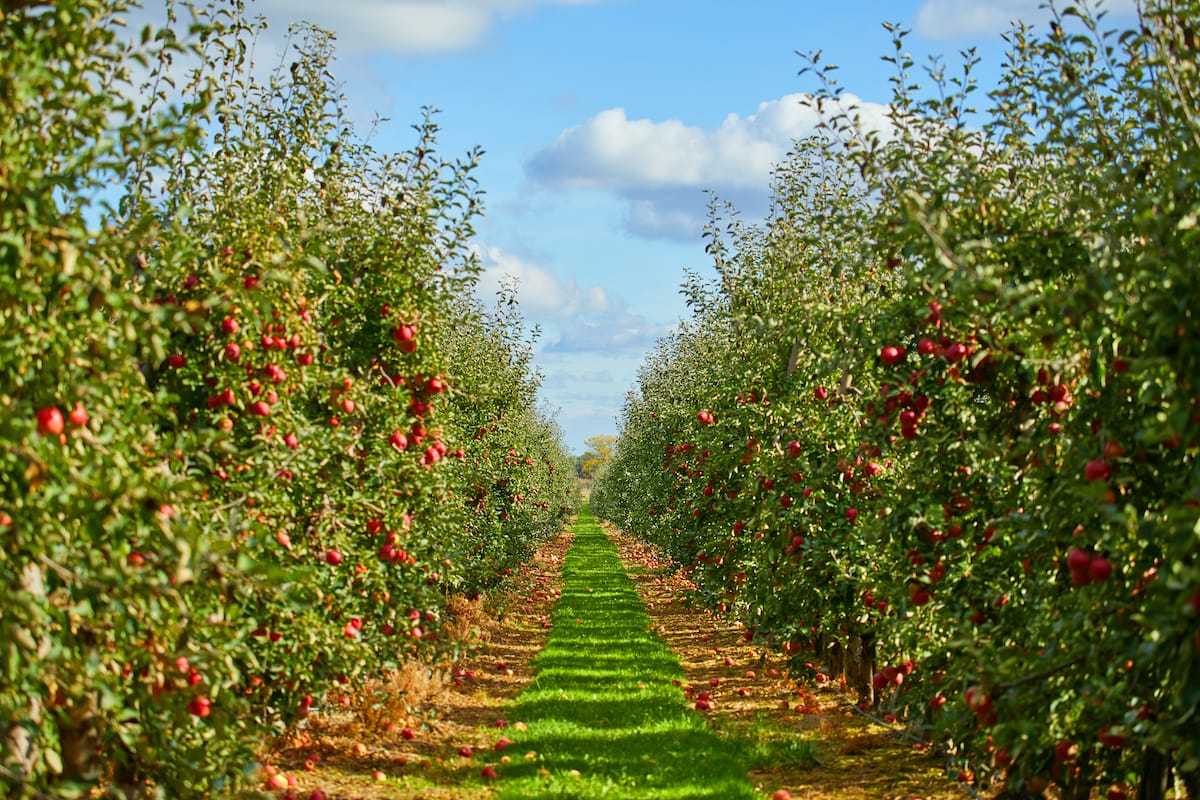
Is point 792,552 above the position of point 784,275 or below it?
below

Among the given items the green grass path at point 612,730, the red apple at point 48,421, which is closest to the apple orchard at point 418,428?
the red apple at point 48,421

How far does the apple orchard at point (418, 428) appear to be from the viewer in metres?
3.64

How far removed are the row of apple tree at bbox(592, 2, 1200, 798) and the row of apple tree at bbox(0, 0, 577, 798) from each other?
2.98 meters

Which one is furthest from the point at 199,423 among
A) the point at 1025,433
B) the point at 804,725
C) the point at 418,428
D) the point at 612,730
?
the point at 804,725

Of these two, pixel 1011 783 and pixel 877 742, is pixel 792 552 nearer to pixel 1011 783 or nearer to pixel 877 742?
pixel 877 742

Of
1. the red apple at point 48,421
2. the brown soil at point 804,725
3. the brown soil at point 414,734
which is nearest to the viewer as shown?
the red apple at point 48,421

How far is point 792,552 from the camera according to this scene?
9.08 m

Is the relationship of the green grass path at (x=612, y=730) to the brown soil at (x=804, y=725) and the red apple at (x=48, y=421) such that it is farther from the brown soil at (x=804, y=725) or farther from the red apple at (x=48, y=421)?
the red apple at (x=48, y=421)

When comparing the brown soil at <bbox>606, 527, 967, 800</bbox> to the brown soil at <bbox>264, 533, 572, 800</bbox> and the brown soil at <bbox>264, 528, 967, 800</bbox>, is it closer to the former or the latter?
the brown soil at <bbox>264, 528, 967, 800</bbox>

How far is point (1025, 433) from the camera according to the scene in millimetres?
4957

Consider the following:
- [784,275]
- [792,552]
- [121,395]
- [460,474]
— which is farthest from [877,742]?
[121,395]

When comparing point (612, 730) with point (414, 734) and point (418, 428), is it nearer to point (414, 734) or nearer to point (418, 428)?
point (414, 734)

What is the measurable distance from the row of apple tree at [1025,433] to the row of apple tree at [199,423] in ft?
9.76

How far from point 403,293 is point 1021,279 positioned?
417 cm
